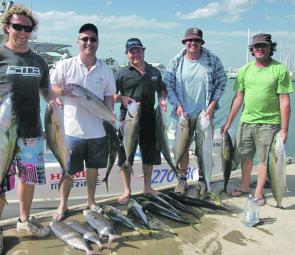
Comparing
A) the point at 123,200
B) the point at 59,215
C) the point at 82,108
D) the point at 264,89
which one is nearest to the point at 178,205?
the point at 123,200

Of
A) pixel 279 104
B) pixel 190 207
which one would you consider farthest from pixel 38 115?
pixel 279 104

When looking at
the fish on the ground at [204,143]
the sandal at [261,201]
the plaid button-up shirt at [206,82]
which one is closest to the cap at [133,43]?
the plaid button-up shirt at [206,82]

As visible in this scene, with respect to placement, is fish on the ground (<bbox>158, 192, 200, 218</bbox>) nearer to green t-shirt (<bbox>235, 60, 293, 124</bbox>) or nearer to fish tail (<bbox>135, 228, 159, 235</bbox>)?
fish tail (<bbox>135, 228, 159, 235</bbox>)

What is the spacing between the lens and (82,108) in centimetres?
465

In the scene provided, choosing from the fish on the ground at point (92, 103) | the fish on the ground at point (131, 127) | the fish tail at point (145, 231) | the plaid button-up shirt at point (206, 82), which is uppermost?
the plaid button-up shirt at point (206, 82)

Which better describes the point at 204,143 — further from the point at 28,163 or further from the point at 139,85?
the point at 28,163

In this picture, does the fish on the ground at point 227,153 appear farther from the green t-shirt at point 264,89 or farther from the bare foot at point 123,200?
the bare foot at point 123,200

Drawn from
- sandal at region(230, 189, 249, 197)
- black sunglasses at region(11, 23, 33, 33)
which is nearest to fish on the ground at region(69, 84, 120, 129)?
black sunglasses at region(11, 23, 33, 33)

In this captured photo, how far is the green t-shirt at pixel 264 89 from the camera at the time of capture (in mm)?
5148

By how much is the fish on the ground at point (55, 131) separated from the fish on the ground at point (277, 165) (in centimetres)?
253

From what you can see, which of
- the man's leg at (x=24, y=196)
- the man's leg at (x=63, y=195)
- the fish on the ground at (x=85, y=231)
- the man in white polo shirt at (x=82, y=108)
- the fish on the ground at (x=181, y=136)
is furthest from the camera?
the fish on the ground at (x=181, y=136)

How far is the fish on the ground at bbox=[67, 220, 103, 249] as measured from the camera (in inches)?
158

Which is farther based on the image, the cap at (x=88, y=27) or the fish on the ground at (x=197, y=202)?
the fish on the ground at (x=197, y=202)

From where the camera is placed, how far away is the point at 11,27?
154 inches
